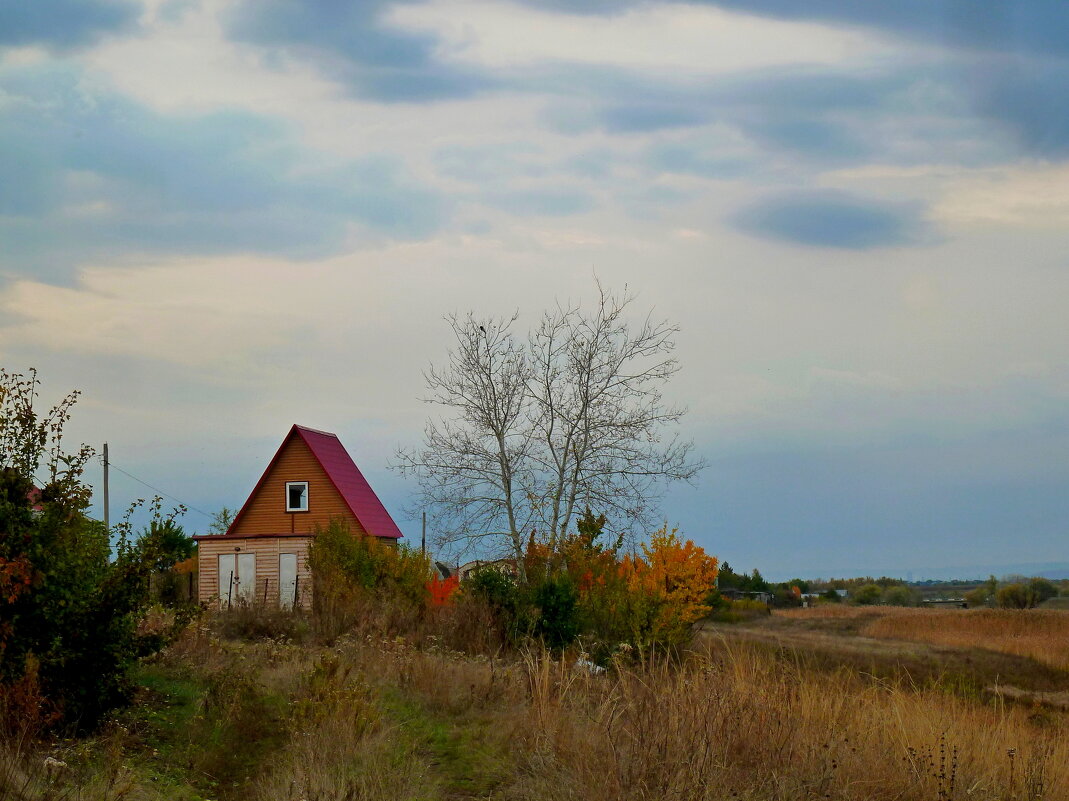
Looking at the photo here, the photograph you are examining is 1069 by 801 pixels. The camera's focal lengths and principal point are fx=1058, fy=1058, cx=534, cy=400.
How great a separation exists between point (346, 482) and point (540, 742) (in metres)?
30.6

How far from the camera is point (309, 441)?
37.4 metres

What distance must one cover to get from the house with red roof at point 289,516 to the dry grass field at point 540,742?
24.2 m

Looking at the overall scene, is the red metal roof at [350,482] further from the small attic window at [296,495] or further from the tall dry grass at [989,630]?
the tall dry grass at [989,630]

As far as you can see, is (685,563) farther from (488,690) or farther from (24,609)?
(24,609)

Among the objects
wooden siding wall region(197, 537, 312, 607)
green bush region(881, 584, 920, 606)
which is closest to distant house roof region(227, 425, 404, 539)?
wooden siding wall region(197, 537, 312, 607)

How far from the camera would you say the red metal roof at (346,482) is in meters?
36.9

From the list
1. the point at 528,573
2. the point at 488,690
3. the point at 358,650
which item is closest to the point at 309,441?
the point at 528,573

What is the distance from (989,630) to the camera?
37219mm

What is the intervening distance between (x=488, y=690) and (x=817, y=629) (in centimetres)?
3434

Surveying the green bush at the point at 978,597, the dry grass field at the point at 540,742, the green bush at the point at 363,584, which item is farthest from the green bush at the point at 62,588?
the green bush at the point at 978,597

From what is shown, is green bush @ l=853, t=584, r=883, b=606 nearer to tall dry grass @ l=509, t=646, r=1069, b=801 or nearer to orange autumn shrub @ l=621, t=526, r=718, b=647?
orange autumn shrub @ l=621, t=526, r=718, b=647

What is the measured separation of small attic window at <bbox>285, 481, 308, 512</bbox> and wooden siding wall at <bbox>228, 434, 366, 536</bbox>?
0.14 meters

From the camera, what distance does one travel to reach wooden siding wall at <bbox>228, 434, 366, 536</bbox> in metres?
37.0

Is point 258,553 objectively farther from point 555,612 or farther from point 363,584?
point 555,612
